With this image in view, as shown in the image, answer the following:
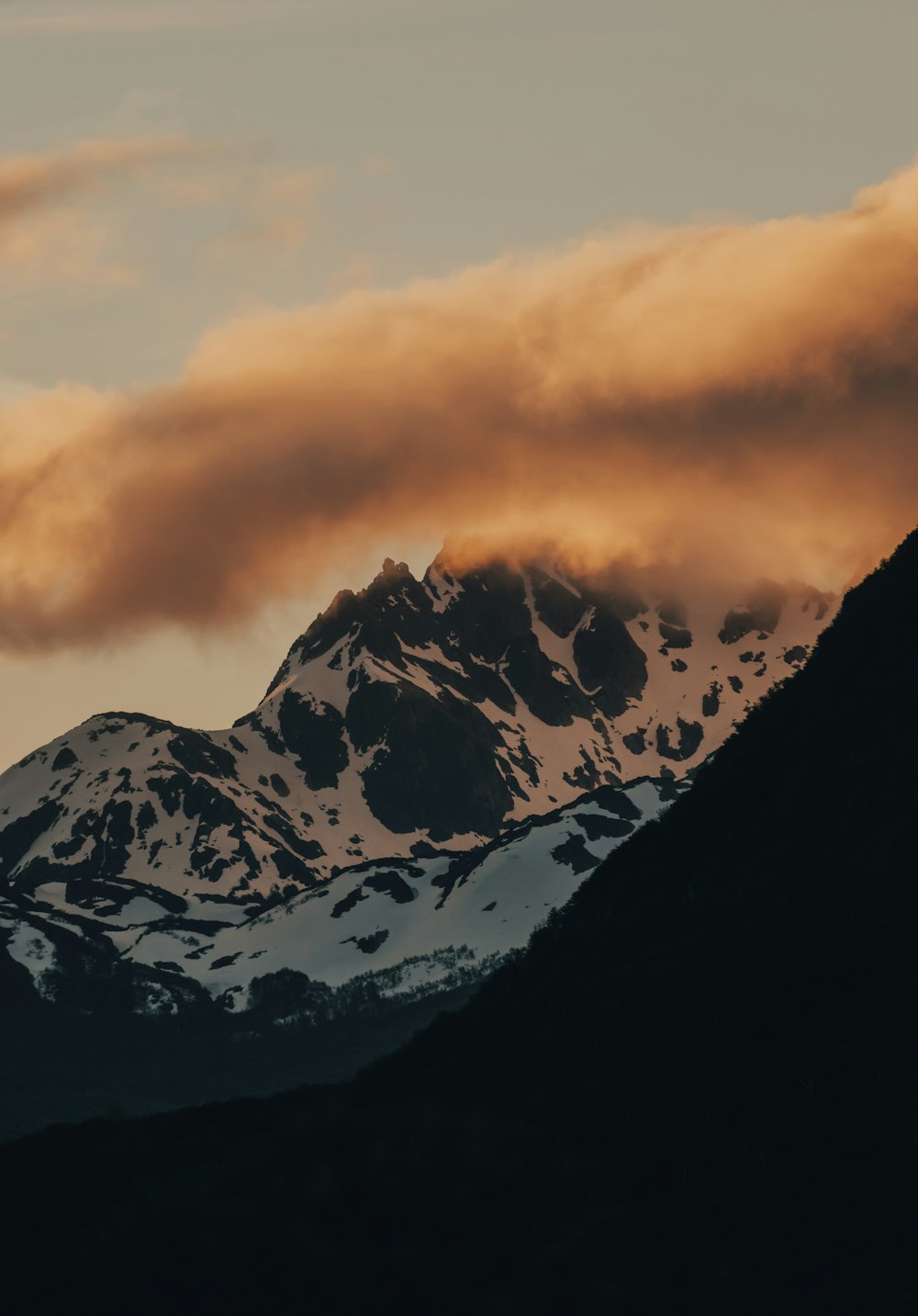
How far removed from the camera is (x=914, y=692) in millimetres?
131000

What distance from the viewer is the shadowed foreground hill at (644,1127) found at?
84.0 meters

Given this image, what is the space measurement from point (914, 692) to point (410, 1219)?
56216 mm

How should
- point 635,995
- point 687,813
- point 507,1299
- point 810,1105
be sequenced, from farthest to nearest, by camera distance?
point 687,813 < point 635,995 < point 810,1105 < point 507,1299

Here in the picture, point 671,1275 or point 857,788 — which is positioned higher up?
point 857,788

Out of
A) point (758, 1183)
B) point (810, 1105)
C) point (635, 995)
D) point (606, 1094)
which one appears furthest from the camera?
point (635, 995)

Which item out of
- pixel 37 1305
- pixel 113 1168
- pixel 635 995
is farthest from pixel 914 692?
pixel 37 1305

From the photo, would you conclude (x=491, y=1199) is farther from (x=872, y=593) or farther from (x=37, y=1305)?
(x=872, y=593)

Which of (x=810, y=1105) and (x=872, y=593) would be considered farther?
(x=872, y=593)

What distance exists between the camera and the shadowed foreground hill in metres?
84.0

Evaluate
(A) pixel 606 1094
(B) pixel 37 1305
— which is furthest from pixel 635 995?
(B) pixel 37 1305

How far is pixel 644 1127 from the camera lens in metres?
99.3

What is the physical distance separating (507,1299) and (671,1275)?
6.85 meters

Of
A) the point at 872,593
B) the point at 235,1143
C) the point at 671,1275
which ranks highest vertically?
the point at 872,593

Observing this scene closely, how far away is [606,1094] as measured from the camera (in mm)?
105188
